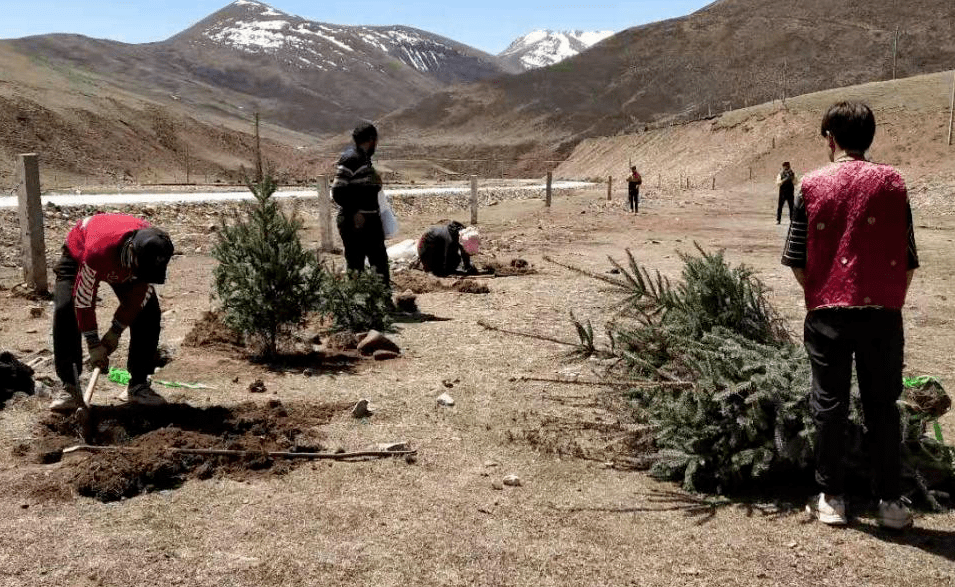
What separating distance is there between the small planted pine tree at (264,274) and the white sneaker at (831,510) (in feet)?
12.8

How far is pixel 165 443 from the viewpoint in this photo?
4277 millimetres

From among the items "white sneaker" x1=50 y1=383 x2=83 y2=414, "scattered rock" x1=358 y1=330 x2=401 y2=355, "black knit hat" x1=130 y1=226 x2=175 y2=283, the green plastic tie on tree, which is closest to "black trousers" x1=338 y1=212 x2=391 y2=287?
"scattered rock" x1=358 y1=330 x2=401 y2=355

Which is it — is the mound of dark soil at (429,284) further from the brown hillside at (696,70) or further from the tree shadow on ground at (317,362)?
the brown hillside at (696,70)

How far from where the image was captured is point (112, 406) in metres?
4.91

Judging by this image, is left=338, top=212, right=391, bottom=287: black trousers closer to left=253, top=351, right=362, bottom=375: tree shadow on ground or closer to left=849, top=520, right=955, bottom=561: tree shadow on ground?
left=253, top=351, right=362, bottom=375: tree shadow on ground

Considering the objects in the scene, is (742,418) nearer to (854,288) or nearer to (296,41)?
(854,288)

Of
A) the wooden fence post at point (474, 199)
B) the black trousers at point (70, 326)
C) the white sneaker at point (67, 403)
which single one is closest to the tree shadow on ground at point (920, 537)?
the black trousers at point (70, 326)

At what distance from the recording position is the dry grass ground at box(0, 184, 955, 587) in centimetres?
316

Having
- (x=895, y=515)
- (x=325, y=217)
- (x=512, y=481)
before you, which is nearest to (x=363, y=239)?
(x=512, y=481)

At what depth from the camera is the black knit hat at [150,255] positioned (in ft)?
14.3

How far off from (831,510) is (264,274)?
4.07 meters

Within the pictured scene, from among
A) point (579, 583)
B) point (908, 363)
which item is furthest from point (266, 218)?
point (908, 363)

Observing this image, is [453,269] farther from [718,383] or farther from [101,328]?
[718,383]

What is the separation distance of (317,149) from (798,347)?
9289 cm
